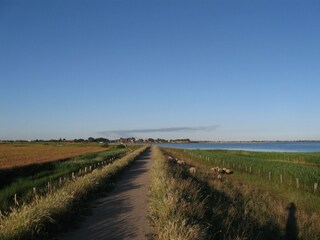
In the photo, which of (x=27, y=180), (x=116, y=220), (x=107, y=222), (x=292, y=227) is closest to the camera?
(x=107, y=222)

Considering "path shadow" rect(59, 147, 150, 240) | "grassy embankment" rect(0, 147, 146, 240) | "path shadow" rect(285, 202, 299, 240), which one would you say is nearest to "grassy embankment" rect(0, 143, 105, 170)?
"path shadow" rect(59, 147, 150, 240)

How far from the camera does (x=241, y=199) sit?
18.4 metres

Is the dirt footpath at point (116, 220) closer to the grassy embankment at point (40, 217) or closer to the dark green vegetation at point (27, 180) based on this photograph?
the grassy embankment at point (40, 217)

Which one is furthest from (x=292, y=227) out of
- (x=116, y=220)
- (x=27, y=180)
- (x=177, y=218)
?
(x=27, y=180)

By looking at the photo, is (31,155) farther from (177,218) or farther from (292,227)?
(177,218)

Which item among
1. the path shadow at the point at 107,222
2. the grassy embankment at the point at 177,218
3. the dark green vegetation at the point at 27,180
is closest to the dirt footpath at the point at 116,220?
the path shadow at the point at 107,222

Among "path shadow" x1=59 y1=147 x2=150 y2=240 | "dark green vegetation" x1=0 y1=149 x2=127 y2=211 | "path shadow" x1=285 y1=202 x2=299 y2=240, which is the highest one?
"dark green vegetation" x1=0 y1=149 x2=127 y2=211

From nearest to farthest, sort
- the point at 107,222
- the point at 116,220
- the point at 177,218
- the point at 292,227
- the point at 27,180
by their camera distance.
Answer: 1. the point at 177,218
2. the point at 107,222
3. the point at 116,220
4. the point at 292,227
5. the point at 27,180

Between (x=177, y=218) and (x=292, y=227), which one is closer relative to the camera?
(x=177, y=218)

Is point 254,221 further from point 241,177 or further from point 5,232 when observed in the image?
point 241,177

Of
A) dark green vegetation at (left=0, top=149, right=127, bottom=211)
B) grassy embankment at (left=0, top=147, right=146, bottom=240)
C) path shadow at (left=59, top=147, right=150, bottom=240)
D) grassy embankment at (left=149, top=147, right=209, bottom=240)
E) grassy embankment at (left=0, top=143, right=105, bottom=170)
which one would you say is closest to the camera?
grassy embankment at (left=149, top=147, right=209, bottom=240)

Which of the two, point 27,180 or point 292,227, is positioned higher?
point 27,180

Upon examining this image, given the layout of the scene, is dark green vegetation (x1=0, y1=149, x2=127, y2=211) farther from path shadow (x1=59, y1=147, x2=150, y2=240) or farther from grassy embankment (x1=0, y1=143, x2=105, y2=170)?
path shadow (x1=59, y1=147, x2=150, y2=240)

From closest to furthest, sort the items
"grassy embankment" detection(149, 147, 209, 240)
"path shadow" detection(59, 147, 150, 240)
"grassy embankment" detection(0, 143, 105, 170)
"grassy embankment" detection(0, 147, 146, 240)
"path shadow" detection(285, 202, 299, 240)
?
1. "grassy embankment" detection(149, 147, 209, 240)
2. "grassy embankment" detection(0, 147, 146, 240)
3. "path shadow" detection(59, 147, 150, 240)
4. "path shadow" detection(285, 202, 299, 240)
5. "grassy embankment" detection(0, 143, 105, 170)
